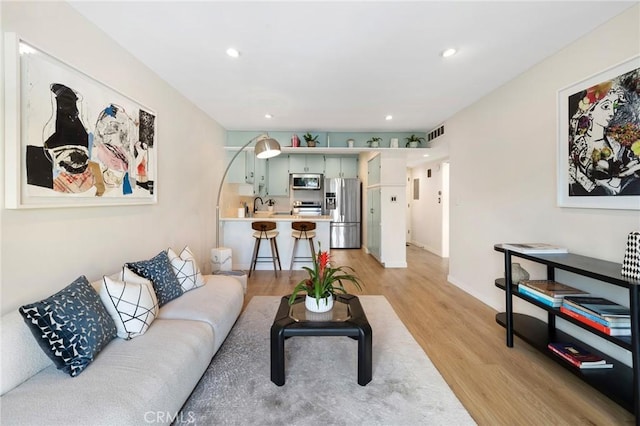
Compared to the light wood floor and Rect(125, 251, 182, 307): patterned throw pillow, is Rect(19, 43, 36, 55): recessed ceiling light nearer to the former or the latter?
Rect(125, 251, 182, 307): patterned throw pillow

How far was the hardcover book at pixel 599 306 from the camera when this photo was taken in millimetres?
1561

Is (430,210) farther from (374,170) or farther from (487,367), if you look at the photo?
(487,367)

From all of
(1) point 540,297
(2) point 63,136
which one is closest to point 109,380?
(2) point 63,136

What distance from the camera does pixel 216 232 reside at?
423 centimetres

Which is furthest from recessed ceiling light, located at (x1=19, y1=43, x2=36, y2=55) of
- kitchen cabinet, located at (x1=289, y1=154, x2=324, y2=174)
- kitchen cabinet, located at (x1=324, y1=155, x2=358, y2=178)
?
kitchen cabinet, located at (x1=324, y1=155, x2=358, y2=178)

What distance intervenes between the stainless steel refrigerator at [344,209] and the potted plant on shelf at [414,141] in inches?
80.3

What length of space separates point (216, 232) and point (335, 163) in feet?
11.6

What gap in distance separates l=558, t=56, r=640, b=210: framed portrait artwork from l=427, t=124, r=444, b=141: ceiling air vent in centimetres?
219

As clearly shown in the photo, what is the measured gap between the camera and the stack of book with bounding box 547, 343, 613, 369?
5.65 feet

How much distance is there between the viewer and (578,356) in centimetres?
177

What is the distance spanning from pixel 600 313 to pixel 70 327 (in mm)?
2911

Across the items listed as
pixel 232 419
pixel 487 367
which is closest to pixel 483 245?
pixel 487 367

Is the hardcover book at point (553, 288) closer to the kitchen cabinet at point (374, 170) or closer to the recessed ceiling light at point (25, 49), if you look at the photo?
the kitchen cabinet at point (374, 170)

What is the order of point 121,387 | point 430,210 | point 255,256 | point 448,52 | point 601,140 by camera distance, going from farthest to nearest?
point 430,210 → point 255,256 → point 448,52 → point 601,140 → point 121,387
